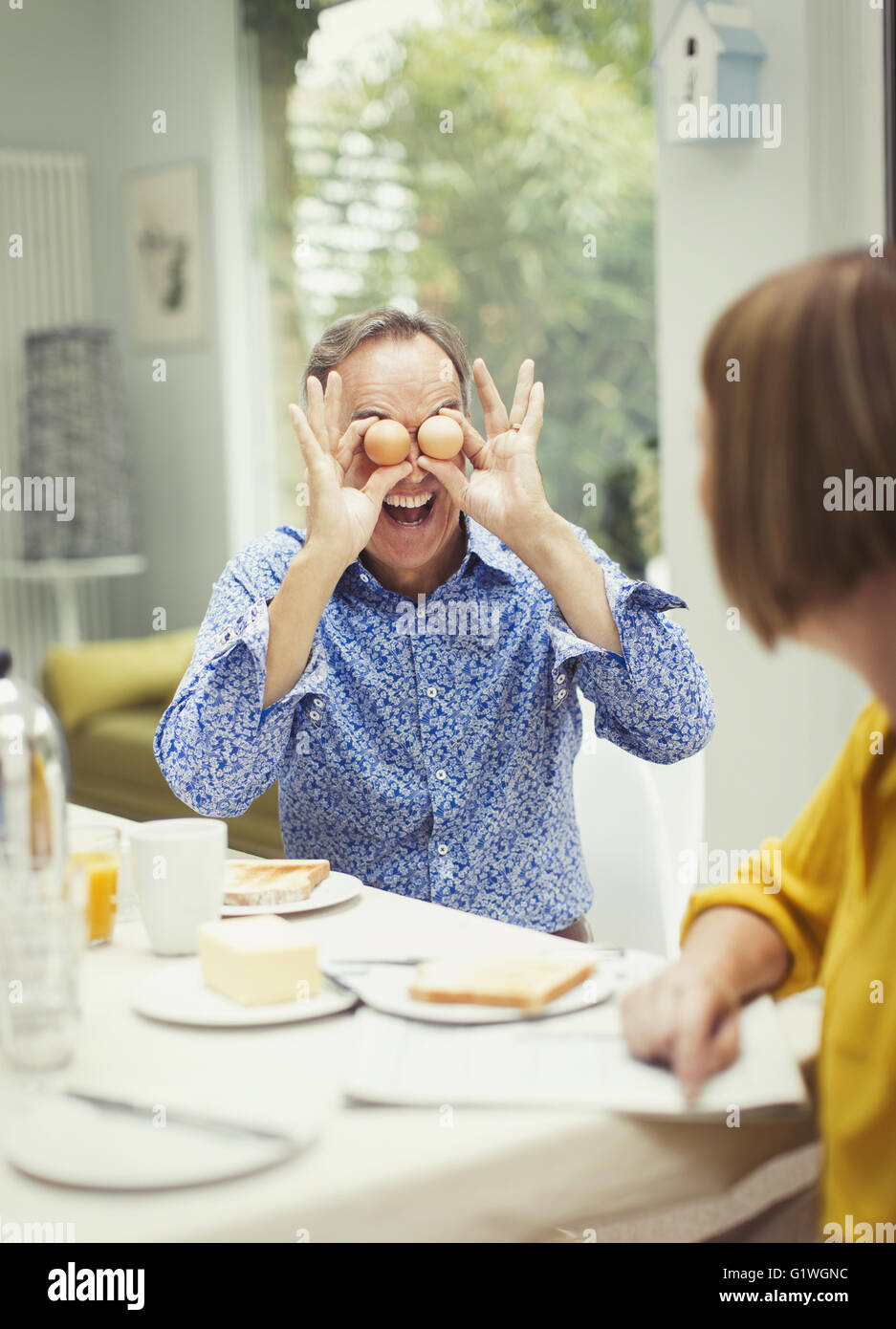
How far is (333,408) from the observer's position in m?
1.74

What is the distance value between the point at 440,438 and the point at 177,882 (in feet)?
2.37

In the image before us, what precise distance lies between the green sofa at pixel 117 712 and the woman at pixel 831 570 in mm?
3573

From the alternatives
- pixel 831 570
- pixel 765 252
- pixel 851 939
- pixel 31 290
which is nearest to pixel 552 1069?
pixel 851 939

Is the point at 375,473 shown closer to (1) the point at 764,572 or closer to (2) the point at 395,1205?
(1) the point at 764,572

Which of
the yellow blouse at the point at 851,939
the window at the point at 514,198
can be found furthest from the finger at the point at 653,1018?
the window at the point at 514,198

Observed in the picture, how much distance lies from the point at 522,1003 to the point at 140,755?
3606 mm

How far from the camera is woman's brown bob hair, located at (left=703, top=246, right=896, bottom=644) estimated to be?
2.67 ft

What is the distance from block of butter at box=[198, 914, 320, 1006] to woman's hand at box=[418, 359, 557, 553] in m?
0.68

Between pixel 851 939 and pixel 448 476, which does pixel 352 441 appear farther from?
pixel 851 939

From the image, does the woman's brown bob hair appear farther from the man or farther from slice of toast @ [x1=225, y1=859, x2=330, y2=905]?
the man

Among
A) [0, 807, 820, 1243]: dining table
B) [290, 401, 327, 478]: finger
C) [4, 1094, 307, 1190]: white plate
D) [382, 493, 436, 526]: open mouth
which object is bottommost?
[0, 807, 820, 1243]: dining table

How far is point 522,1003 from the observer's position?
39.0 inches

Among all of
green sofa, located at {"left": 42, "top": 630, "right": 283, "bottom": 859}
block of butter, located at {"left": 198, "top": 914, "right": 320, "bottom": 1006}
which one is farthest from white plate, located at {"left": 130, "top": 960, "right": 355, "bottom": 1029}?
green sofa, located at {"left": 42, "top": 630, "right": 283, "bottom": 859}
